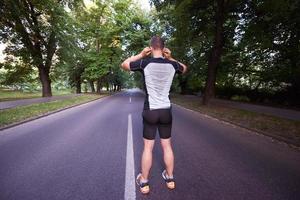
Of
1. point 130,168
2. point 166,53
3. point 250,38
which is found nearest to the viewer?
point 166,53

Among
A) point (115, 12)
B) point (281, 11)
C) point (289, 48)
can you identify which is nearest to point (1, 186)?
→ point (281, 11)

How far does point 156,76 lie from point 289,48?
60.9 ft

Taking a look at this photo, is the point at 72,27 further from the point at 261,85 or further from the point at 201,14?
the point at 261,85

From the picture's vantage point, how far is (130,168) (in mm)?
4379

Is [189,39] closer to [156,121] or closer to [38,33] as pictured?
[38,33]

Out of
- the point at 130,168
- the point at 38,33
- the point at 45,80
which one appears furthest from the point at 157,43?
the point at 45,80

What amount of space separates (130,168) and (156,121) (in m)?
1.50

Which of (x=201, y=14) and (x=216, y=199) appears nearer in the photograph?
(x=216, y=199)

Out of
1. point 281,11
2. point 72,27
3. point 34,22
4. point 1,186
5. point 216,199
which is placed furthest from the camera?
point 72,27

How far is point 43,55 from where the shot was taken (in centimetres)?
2483

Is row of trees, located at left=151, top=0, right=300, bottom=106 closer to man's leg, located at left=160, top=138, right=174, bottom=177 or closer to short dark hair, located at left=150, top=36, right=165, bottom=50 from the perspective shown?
short dark hair, located at left=150, top=36, right=165, bottom=50

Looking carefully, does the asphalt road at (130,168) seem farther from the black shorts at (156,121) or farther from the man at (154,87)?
the black shorts at (156,121)

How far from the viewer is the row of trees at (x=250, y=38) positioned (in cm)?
1555

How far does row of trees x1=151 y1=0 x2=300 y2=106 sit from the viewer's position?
15547 mm
